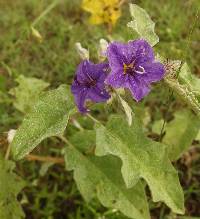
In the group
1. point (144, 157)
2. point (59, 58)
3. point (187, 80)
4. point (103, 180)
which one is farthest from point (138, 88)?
point (59, 58)

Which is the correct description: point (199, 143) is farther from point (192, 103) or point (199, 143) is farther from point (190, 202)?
point (192, 103)

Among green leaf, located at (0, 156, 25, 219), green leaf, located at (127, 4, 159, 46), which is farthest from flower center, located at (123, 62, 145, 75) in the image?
green leaf, located at (0, 156, 25, 219)

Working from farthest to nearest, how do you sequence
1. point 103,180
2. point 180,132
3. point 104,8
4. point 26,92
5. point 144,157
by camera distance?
1. point 104,8
2. point 26,92
3. point 180,132
4. point 103,180
5. point 144,157

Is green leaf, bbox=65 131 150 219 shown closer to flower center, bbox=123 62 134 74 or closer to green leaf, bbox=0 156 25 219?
green leaf, bbox=0 156 25 219

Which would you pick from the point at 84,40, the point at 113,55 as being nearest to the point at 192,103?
the point at 113,55

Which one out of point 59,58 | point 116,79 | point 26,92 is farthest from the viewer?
point 59,58

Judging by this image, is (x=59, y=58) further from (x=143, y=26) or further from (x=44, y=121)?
(x=44, y=121)

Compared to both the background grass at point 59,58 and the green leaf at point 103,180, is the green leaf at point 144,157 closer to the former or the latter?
the green leaf at point 103,180

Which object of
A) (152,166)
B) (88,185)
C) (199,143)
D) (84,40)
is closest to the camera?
(152,166)
